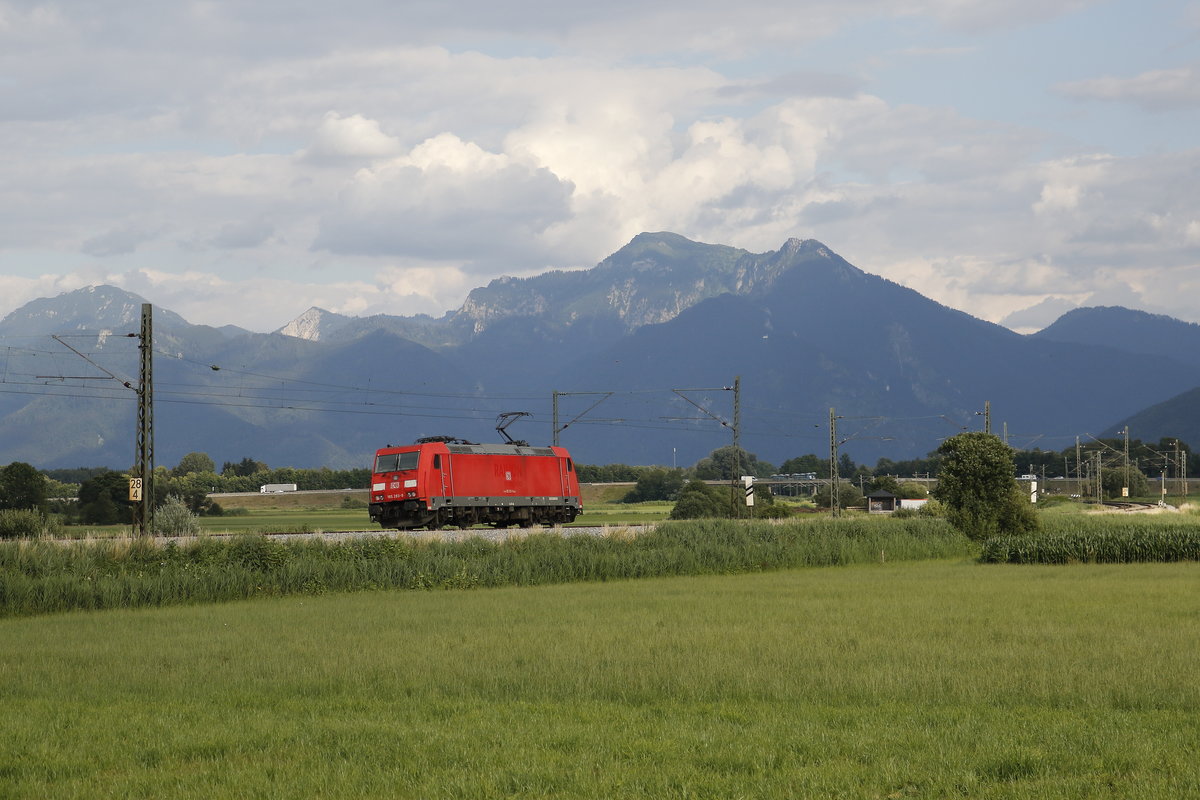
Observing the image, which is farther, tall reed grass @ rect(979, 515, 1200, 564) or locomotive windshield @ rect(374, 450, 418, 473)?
locomotive windshield @ rect(374, 450, 418, 473)

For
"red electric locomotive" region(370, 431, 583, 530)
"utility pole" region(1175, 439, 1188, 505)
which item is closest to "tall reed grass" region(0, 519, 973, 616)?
"red electric locomotive" region(370, 431, 583, 530)

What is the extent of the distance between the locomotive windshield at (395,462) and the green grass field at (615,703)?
93.6 feet

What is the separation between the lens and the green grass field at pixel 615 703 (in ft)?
36.1

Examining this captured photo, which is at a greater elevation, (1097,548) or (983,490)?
(983,490)

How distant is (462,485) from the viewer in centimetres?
→ 5525

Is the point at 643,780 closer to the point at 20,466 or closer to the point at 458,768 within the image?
the point at 458,768

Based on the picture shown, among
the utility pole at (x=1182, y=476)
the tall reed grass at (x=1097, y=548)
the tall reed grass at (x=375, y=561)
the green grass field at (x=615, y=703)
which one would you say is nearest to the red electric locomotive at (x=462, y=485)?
the tall reed grass at (x=375, y=561)

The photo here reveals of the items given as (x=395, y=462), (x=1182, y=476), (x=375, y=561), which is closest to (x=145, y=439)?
(x=375, y=561)

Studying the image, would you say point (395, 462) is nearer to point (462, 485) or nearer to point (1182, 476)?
point (462, 485)

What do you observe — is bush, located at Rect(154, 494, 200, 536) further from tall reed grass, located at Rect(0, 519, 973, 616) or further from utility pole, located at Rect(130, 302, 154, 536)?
tall reed grass, located at Rect(0, 519, 973, 616)

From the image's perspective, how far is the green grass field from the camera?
36.1 ft

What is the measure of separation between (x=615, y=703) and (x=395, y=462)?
42.2 m

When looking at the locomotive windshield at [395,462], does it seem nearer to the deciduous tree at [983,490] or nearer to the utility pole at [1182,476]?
the deciduous tree at [983,490]

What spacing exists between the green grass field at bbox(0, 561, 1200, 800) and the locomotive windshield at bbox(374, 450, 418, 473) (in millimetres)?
28536
